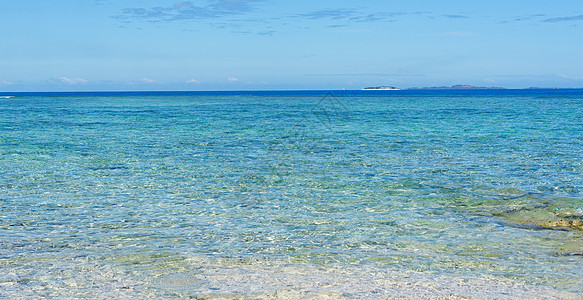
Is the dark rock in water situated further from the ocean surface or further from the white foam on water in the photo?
the white foam on water

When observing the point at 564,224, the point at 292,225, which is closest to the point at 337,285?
the point at 292,225

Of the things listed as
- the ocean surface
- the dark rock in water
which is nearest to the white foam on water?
the ocean surface

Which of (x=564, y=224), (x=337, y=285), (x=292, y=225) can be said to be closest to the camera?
(x=337, y=285)

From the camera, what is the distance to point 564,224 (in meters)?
11.6

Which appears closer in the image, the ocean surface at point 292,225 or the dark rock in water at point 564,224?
the ocean surface at point 292,225

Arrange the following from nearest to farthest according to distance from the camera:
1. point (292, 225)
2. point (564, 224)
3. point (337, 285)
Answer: point (337, 285) → point (564, 224) → point (292, 225)

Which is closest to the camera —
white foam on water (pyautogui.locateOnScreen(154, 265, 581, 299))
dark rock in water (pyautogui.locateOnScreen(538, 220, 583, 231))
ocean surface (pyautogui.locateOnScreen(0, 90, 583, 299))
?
white foam on water (pyautogui.locateOnScreen(154, 265, 581, 299))

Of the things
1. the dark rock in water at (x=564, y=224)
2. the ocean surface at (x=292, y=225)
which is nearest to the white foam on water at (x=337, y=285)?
the ocean surface at (x=292, y=225)

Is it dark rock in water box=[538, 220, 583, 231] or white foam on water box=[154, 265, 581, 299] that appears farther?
dark rock in water box=[538, 220, 583, 231]

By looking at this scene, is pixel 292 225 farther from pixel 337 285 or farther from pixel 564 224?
pixel 564 224

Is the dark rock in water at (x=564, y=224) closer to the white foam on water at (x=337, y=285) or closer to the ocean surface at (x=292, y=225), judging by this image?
the ocean surface at (x=292, y=225)

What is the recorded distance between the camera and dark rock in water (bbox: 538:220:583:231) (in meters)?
11.4

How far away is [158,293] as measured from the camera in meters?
7.75

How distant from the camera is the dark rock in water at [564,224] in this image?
11.4 metres
